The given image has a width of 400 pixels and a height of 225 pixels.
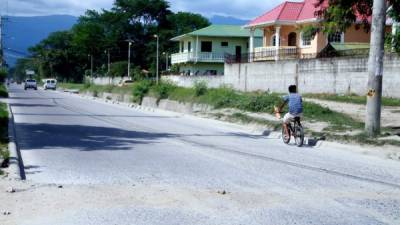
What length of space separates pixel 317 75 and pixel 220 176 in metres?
20.7

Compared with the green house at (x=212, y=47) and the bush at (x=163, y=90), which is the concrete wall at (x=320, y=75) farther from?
the green house at (x=212, y=47)

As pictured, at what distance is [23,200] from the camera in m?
8.35

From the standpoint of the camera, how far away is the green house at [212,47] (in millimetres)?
70625

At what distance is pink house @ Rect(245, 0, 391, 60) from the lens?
1711 inches

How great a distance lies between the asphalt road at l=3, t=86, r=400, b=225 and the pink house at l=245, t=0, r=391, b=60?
1014 inches

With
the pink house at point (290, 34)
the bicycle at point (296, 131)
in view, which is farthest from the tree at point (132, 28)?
the bicycle at point (296, 131)

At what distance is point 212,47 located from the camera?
235ft

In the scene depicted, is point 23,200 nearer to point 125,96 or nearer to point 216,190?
point 216,190

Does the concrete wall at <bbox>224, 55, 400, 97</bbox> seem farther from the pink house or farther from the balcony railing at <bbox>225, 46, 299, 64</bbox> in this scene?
the pink house

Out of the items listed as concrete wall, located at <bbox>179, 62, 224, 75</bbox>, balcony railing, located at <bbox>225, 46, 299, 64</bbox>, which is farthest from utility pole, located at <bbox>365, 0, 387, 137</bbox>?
concrete wall, located at <bbox>179, 62, 224, 75</bbox>

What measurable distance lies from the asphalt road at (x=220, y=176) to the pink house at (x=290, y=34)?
2576 cm

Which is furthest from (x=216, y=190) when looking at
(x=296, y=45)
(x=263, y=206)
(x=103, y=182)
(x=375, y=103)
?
(x=296, y=45)

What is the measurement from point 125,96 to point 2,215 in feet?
137

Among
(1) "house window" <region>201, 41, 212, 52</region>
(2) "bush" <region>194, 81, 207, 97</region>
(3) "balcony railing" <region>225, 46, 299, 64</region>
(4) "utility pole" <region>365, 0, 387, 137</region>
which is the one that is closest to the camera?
(4) "utility pole" <region>365, 0, 387, 137</region>
